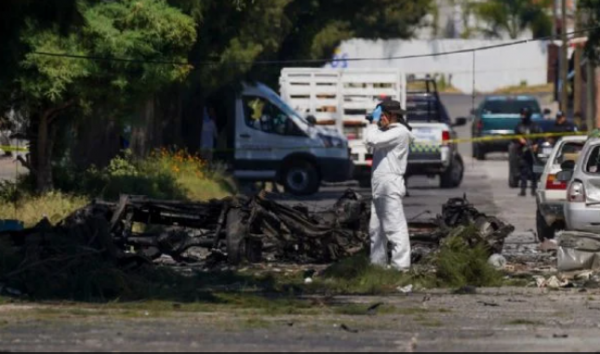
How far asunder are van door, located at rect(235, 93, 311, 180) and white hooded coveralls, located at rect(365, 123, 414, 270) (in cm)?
1739

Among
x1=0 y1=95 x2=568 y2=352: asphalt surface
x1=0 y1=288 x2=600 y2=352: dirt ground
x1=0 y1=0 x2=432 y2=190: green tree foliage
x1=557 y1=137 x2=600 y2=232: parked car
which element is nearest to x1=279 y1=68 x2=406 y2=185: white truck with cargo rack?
x1=0 y1=0 x2=432 y2=190: green tree foliage

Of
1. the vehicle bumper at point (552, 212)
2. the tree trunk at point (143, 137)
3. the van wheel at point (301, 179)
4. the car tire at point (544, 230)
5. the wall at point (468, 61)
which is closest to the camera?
the vehicle bumper at point (552, 212)

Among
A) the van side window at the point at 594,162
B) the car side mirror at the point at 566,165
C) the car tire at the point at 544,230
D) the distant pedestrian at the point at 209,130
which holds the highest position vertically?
the distant pedestrian at the point at 209,130

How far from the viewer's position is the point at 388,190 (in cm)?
1617

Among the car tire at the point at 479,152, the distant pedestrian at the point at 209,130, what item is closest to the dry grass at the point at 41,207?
the distant pedestrian at the point at 209,130

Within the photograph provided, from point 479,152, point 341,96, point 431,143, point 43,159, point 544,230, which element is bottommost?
point 544,230

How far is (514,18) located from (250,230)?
65260mm

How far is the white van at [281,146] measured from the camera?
33.8 m

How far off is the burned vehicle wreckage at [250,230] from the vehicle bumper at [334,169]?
1540cm

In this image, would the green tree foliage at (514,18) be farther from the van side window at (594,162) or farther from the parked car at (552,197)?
the van side window at (594,162)

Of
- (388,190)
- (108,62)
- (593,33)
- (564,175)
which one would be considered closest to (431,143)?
(593,33)

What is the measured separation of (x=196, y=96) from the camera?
34656 mm

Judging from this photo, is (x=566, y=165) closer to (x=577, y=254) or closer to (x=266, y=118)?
(x=577, y=254)

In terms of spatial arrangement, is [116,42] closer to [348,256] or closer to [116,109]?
[116,109]
